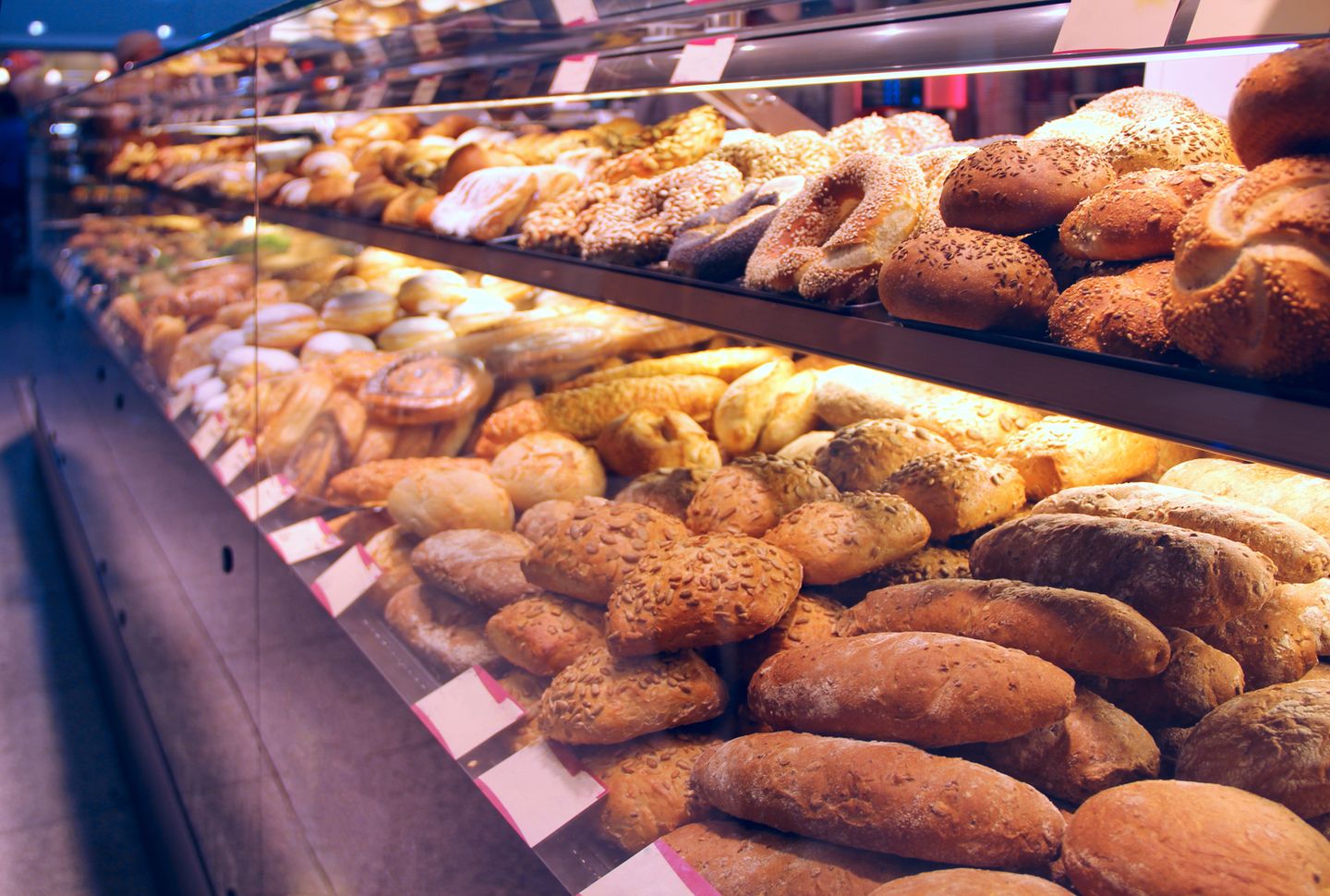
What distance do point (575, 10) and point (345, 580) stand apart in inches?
41.3

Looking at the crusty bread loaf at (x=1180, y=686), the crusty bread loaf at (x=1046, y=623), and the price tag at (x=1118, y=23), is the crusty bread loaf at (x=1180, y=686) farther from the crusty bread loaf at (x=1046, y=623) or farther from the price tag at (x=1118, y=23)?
the price tag at (x=1118, y=23)

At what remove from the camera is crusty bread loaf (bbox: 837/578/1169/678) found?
949 mm

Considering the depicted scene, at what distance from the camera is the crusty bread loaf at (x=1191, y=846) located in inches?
28.3

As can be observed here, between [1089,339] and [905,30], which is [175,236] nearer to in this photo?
[905,30]

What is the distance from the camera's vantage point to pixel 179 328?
3.23 m

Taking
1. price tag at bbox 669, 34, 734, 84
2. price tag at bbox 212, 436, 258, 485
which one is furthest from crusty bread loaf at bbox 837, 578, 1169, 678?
price tag at bbox 212, 436, 258, 485

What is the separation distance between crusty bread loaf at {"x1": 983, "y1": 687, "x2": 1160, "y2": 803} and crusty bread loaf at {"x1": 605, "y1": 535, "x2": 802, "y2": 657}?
282 mm

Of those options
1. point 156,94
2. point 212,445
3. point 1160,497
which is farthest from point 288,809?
point 156,94

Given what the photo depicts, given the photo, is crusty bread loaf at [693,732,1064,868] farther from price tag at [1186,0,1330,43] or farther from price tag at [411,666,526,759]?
price tag at [1186,0,1330,43]

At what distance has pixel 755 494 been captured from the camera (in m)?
1.39

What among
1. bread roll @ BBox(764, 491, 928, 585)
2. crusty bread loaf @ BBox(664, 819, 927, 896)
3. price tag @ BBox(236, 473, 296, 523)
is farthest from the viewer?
price tag @ BBox(236, 473, 296, 523)

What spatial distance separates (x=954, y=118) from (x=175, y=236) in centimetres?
315

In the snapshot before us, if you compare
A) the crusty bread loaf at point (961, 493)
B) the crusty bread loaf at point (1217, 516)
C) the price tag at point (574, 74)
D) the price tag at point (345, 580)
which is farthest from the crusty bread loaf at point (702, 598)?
the price tag at point (574, 74)

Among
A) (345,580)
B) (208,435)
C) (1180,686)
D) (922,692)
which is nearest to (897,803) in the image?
(922,692)
